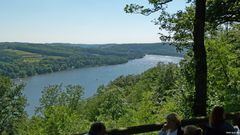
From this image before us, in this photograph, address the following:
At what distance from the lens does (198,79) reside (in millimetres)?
11781

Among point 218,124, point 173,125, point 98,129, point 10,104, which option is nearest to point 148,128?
point 173,125

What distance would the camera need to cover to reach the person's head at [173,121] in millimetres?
7726

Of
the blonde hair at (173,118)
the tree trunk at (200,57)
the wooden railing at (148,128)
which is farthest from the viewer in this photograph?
the tree trunk at (200,57)

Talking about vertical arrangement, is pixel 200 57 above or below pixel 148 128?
above

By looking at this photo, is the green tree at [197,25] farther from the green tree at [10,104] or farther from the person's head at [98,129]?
the green tree at [10,104]

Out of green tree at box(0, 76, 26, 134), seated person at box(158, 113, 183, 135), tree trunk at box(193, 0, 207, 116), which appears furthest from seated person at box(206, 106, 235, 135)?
green tree at box(0, 76, 26, 134)

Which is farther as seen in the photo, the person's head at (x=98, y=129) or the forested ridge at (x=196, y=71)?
the forested ridge at (x=196, y=71)

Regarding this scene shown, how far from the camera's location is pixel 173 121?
7.79 metres

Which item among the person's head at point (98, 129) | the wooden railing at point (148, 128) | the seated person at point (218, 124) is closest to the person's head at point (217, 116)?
the seated person at point (218, 124)

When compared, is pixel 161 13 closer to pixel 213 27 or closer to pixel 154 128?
pixel 213 27

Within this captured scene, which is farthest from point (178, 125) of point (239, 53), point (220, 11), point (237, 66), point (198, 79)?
point (237, 66)

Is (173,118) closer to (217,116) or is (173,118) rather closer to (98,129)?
(217,116)

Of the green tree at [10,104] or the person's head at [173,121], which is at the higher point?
the person's head at [173,121]

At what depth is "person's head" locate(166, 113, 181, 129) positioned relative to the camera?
7.73 m
